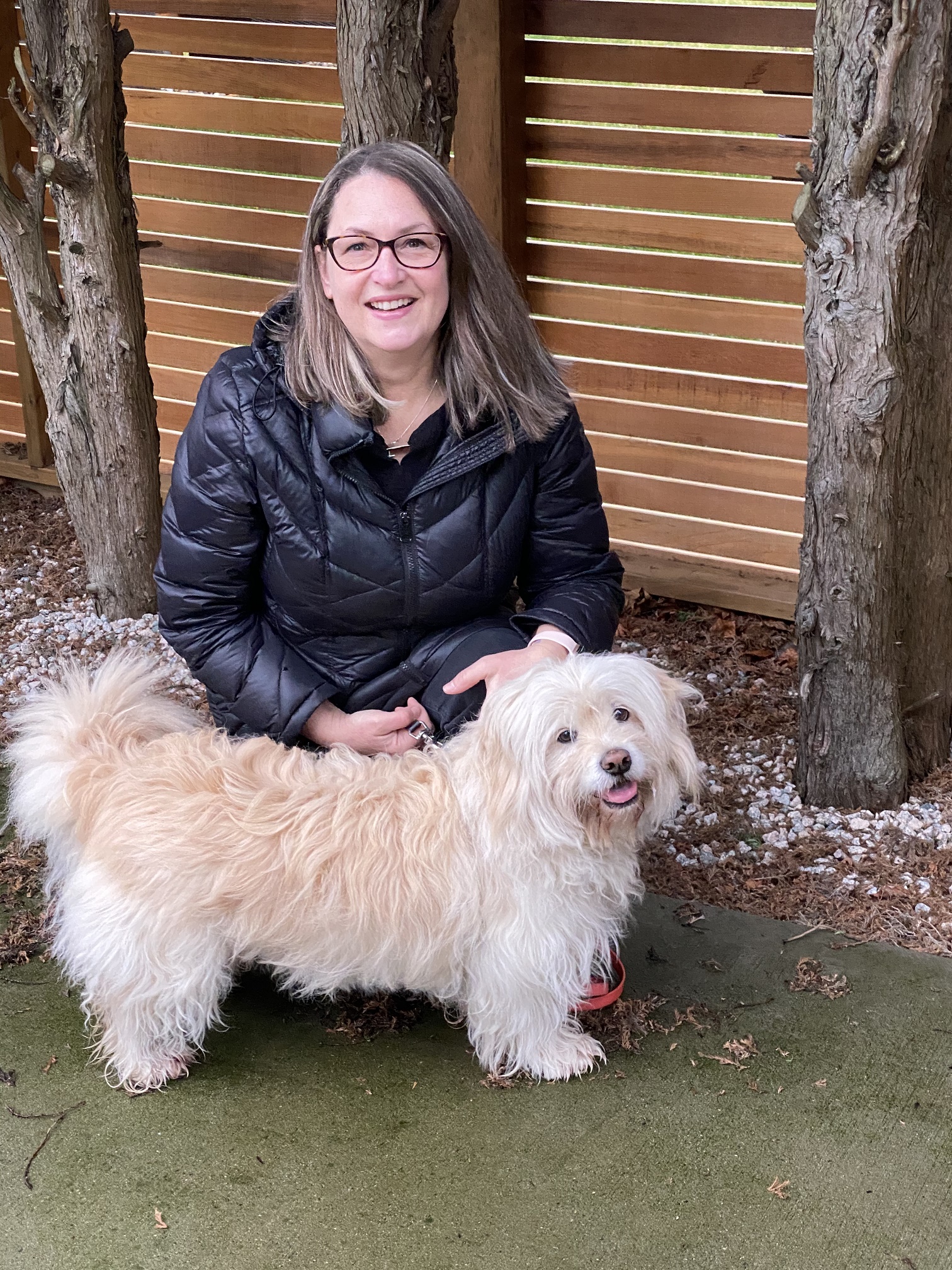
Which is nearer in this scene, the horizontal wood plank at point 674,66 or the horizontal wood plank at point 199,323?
the horizontal wood plank at point 674,66

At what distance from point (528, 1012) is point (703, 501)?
2.42 m

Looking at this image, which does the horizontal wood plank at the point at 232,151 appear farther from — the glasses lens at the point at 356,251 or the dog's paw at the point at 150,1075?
the dog's paw at the point at 150,1075

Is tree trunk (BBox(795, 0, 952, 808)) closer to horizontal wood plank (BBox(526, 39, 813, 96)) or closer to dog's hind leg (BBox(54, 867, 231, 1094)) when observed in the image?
horizontal wood plank (BBox(526, 39, 813, 96))

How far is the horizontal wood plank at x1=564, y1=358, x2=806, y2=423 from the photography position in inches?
163

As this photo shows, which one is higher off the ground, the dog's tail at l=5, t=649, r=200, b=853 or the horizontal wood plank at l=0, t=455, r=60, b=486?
the dog's tail at l=5, t=649, r=200, b=853

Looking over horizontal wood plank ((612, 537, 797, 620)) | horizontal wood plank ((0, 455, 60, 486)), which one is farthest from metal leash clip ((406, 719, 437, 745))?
horizontal wood plank ((0, 455, 60, 486))

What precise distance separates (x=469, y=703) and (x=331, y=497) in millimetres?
512

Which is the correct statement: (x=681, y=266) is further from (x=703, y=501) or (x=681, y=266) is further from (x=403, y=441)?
(x=403, y=441)

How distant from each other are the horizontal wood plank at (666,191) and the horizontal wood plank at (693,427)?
2.10ft

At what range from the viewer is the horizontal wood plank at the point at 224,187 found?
4727 millimetres

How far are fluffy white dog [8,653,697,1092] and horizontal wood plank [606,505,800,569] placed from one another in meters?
2.15

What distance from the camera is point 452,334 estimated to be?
267 centimetres

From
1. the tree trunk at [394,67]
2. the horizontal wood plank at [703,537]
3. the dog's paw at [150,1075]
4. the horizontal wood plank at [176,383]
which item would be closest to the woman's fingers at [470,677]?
the dog's paw at [150,1075]

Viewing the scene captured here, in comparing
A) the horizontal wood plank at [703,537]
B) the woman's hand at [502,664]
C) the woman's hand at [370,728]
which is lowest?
the horizontal wood plank at [703,537]
